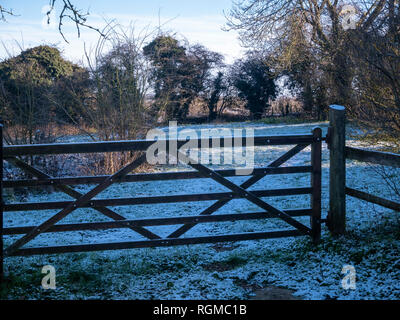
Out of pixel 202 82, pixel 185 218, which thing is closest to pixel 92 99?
pixel 185 218

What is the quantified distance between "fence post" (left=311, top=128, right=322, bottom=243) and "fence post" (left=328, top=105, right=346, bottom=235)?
0.21 meters

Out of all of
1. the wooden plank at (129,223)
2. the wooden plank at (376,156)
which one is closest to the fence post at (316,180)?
the wooden plank at (376,156)

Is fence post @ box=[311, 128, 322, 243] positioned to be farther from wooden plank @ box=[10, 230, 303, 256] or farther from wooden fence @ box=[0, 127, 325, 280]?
wooden plank @ box=[10, 230, 303, 256]

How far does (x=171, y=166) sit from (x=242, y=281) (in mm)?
7763

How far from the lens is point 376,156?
4.54m

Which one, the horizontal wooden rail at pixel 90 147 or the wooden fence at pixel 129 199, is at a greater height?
the horizontal wooden rail at pixel 90 147

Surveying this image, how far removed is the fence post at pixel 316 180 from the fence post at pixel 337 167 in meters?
0.21

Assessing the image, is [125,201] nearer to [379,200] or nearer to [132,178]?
[132,178]

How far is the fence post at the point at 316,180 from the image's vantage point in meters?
4.80

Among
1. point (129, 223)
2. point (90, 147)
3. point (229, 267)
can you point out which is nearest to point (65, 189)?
point (90, 147)

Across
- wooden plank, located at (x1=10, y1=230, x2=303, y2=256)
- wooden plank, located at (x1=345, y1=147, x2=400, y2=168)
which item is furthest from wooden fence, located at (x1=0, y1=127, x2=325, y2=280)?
wooden plank, located at (x1=345, y1=147, x2=400, y2=168)

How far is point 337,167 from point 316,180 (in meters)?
0.33

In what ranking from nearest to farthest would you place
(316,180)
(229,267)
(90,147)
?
(90,147) < (229,267) < (316,180)

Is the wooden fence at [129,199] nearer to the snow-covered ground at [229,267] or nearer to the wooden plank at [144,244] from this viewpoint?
the wooden plank at [144,244]
